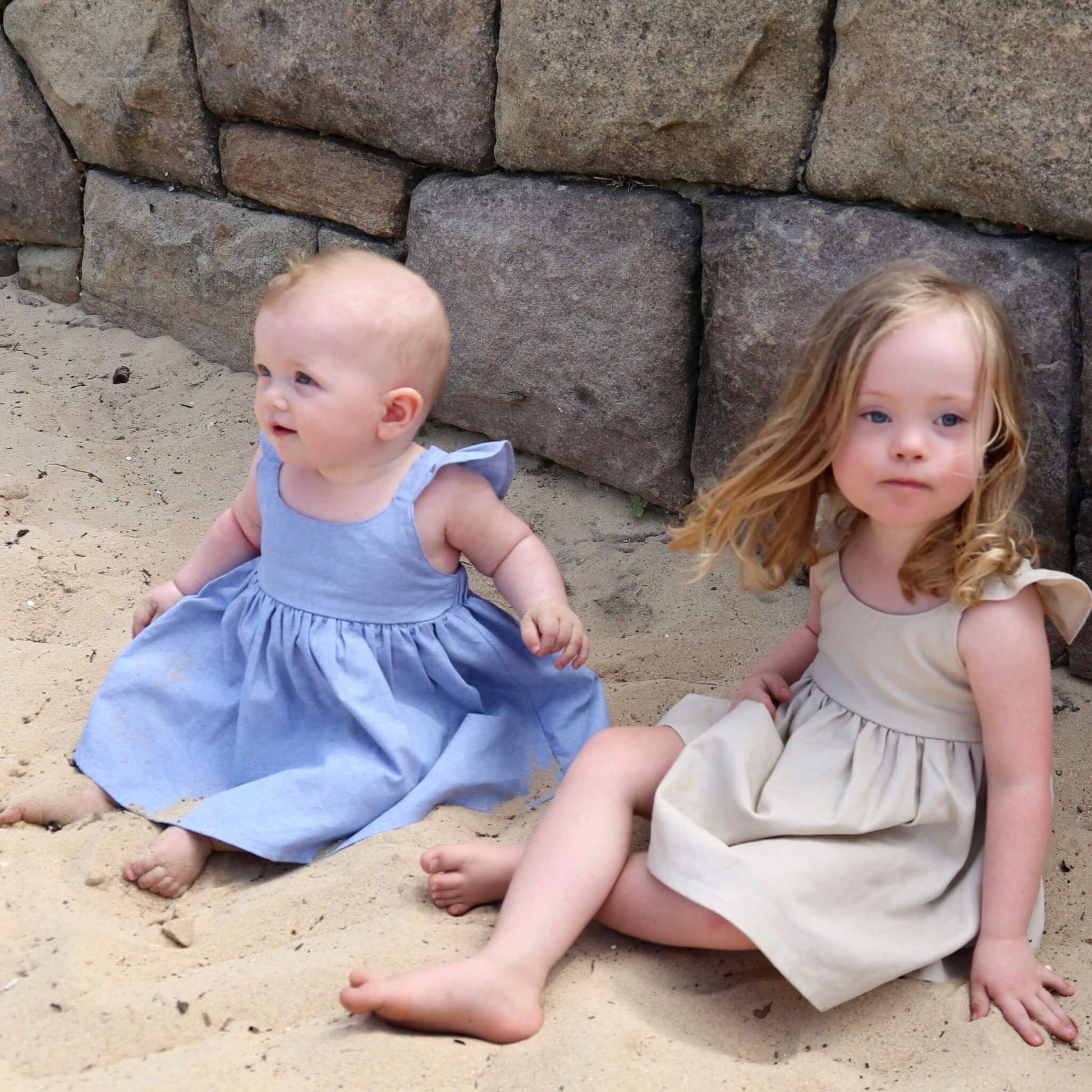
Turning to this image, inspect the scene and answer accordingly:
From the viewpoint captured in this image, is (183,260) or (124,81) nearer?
(124,81)

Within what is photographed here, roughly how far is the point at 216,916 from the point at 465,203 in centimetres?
169

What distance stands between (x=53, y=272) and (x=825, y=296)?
8.26ft

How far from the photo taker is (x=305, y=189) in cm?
321

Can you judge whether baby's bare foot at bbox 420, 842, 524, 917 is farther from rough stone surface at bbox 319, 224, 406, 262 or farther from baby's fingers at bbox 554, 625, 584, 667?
rough stone surface at bbox 319, 224, 406, 262

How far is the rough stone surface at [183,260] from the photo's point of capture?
3348 mm

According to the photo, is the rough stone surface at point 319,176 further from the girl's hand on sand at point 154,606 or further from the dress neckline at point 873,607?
the dress neckline at point 873,607

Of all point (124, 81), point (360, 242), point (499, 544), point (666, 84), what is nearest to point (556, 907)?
point (499, 544)

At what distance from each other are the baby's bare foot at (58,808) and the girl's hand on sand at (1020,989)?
1.35m

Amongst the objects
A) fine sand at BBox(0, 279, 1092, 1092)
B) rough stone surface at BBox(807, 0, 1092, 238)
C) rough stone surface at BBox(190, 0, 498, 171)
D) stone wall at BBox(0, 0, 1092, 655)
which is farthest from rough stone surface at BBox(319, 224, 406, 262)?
rough stone surface at BBox(807, 0, 1092, 238)

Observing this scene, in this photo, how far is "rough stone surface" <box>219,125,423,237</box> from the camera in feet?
10.0

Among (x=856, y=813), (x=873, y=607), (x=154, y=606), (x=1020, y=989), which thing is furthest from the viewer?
(x=154, y=606)

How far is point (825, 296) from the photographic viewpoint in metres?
2.38

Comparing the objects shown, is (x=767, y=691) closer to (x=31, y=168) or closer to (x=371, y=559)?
(x=371, y=559)

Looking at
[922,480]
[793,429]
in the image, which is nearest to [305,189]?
[793,429]
